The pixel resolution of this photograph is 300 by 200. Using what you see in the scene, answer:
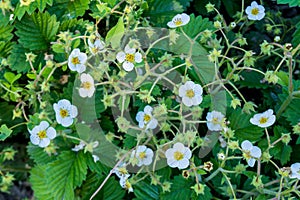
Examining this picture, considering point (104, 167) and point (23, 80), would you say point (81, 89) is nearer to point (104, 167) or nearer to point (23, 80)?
point (104, 167)

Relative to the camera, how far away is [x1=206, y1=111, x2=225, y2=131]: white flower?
138cm

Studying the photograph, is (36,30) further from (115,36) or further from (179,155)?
(179,155)

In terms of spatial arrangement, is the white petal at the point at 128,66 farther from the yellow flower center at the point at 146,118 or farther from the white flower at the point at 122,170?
the white flower at the point at 122,170

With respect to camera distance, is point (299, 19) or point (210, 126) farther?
point (299, 19)

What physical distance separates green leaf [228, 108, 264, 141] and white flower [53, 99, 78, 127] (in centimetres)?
48

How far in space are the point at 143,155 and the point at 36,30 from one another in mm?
543

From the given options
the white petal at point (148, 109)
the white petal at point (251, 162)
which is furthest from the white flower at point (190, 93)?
the white petal at point (251, 162)

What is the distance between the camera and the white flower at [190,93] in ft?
4.22

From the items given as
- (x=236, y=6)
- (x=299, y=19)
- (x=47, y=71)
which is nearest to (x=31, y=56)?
(x=47, y=71)

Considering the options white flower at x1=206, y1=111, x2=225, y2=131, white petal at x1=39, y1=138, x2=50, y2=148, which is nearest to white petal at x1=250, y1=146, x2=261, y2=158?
white flower at x1=206, y1=111, x2=225, y2=131

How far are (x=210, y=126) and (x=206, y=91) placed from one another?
0.14 m

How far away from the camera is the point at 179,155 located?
1.31 metres

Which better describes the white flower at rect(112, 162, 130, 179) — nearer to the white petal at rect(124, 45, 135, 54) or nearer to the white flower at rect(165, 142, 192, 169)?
the white flower at rect(165, 142, 192, 169)

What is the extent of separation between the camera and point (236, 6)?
1.88 metres
